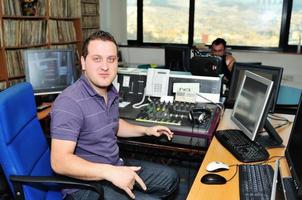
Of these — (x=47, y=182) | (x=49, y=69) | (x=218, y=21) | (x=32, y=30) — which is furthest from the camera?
(x=218, y=21)

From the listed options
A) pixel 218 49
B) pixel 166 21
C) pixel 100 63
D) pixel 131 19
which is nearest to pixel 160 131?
pixel 100 63

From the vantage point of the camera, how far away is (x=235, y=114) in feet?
6.35

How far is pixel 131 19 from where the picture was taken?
5.59 m

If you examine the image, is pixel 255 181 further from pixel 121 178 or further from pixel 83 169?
pixel 83 169

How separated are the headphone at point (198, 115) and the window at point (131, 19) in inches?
150

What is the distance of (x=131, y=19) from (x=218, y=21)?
5.08ft

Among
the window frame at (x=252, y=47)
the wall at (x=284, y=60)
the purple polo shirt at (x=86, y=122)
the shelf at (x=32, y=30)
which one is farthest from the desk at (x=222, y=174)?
the window frame at (x=252, y=47)

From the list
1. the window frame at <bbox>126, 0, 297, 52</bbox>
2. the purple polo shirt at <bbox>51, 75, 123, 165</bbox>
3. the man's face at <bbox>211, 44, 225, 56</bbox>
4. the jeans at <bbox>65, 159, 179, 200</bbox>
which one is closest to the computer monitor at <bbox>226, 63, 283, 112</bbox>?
the jeans at <bbox>65, 159, 179, 200</bbox>

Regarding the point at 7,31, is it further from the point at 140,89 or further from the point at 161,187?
the point at 161,187

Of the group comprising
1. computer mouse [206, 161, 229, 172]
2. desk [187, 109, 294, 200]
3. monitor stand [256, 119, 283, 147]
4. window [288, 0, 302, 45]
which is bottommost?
desk [187, 109, 294, 200]

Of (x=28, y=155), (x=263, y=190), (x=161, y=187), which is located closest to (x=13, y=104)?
(x=28, y=155)

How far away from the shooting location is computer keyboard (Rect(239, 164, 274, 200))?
121 centimetres

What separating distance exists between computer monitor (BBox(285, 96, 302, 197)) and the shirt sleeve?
2.96 feet

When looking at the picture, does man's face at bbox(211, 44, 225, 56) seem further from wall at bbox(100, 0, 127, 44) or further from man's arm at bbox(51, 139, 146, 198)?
man's arm at bbox(51, 139, 146, 198)
